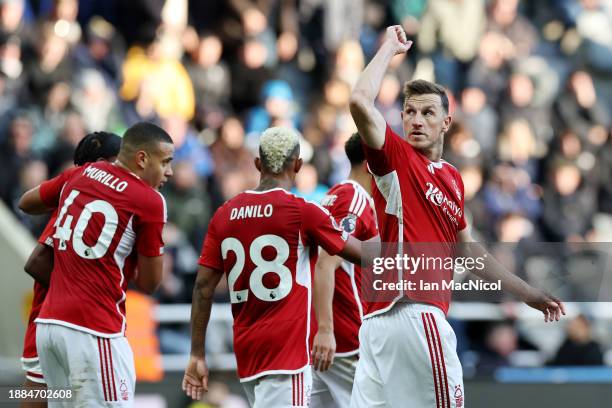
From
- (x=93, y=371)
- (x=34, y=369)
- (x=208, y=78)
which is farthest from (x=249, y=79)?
(x=93, y=371)

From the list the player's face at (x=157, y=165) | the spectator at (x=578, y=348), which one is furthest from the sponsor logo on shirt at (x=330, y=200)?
the spectator at (x=578, y=348)

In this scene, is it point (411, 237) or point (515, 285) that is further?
point (515, 285)

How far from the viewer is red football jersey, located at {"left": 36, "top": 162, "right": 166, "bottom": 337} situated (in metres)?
9.09

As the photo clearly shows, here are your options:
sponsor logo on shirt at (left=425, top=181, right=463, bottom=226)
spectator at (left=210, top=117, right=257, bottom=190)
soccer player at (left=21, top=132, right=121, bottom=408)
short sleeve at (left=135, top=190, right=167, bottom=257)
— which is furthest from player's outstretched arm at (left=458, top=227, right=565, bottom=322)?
spectator at (left=210, top=117, right=257, bottom=190)

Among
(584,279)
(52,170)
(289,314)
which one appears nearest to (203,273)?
(289,314)

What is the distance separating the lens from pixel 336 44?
66.3 feet

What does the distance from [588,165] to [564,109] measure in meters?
1.30

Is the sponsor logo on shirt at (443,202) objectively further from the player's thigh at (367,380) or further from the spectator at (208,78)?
the spectator at (208,78)

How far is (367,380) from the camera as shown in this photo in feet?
28.6

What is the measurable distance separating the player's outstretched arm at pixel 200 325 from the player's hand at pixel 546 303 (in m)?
2.12

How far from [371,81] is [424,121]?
30.2 inches

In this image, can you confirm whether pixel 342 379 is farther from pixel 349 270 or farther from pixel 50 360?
pixel 50 360

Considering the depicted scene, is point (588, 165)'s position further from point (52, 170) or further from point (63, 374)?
point (63, 374)

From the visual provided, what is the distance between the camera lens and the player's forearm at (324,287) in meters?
9.59
